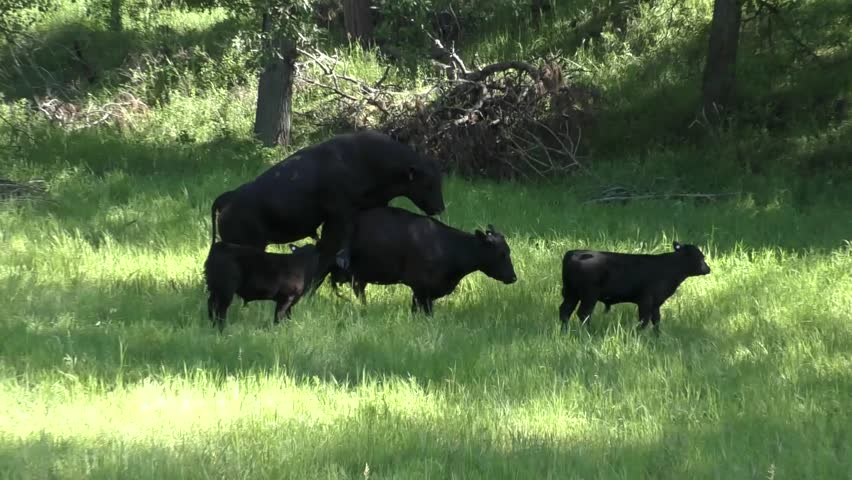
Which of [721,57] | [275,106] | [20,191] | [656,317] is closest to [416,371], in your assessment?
[656,317]

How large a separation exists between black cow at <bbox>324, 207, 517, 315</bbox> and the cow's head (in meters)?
0.32

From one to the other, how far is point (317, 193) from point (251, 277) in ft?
4.09

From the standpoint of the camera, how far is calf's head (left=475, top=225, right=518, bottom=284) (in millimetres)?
9164

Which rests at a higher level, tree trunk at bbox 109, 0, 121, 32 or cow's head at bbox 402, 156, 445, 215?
tree trunk at bbox 109, 0, 121, 32

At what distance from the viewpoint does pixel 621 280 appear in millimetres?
8422

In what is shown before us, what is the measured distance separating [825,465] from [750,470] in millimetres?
403

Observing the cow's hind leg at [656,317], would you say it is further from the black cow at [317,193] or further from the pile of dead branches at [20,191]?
the pile of dead branches at [20,191]

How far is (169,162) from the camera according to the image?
16047 millimetres

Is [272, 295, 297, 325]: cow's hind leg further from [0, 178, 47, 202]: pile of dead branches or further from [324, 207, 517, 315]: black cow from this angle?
[0, 178, 47, 202]: pile of dead branches

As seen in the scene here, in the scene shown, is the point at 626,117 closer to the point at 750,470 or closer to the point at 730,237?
the point at 730,237

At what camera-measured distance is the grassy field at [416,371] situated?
17.5ft

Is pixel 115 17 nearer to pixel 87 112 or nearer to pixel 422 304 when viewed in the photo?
pixel 87 112

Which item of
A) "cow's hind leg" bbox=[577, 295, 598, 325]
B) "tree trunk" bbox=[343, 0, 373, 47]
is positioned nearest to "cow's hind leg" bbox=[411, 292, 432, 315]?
"cow's hind leg" bbox=[577, 295, 598, 325]

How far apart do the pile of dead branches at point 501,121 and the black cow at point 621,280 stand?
6840 mm
